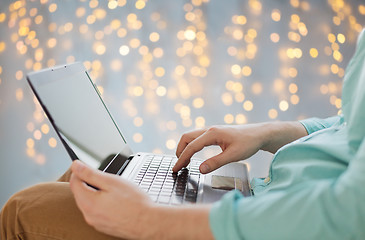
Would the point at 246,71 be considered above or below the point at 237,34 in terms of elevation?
below

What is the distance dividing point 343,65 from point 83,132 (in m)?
1.26

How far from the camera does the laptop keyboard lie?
2.28 feet

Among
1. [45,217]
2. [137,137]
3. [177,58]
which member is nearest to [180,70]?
[177,58]

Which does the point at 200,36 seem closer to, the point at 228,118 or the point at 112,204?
the point at 228,118

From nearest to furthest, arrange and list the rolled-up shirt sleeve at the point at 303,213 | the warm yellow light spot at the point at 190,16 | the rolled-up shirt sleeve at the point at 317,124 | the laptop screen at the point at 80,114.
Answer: the rolled-up shirt sleeve at the point at 303,213, the laptop screen at the point at 80,114, the rolled-up shirt sleeve at the point at 317,124, the warm yellow light spot at the point at 190,16

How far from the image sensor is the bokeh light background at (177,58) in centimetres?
153

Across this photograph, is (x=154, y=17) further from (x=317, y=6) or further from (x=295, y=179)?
(x=295, y=179)

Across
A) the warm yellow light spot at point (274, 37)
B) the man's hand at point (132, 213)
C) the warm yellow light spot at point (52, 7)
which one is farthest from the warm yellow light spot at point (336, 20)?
the man's hand at point (132, 213)

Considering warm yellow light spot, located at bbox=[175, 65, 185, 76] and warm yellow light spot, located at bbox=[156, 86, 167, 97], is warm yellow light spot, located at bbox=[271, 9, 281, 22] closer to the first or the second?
warm yellow light spot, located at bbox=[175, 65, 185, 76]

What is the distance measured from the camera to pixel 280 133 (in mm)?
861

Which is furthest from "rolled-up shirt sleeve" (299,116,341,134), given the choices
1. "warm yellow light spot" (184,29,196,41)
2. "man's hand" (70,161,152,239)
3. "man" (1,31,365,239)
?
"warm yellow light spot" (184,29,196,41)

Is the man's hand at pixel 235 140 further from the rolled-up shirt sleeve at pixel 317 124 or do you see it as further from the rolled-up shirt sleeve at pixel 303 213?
the rolled-up shirt sleeve at pixel 303 213

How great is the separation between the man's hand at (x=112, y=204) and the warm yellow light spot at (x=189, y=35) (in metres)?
1.07

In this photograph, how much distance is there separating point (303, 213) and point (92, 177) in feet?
1.04
